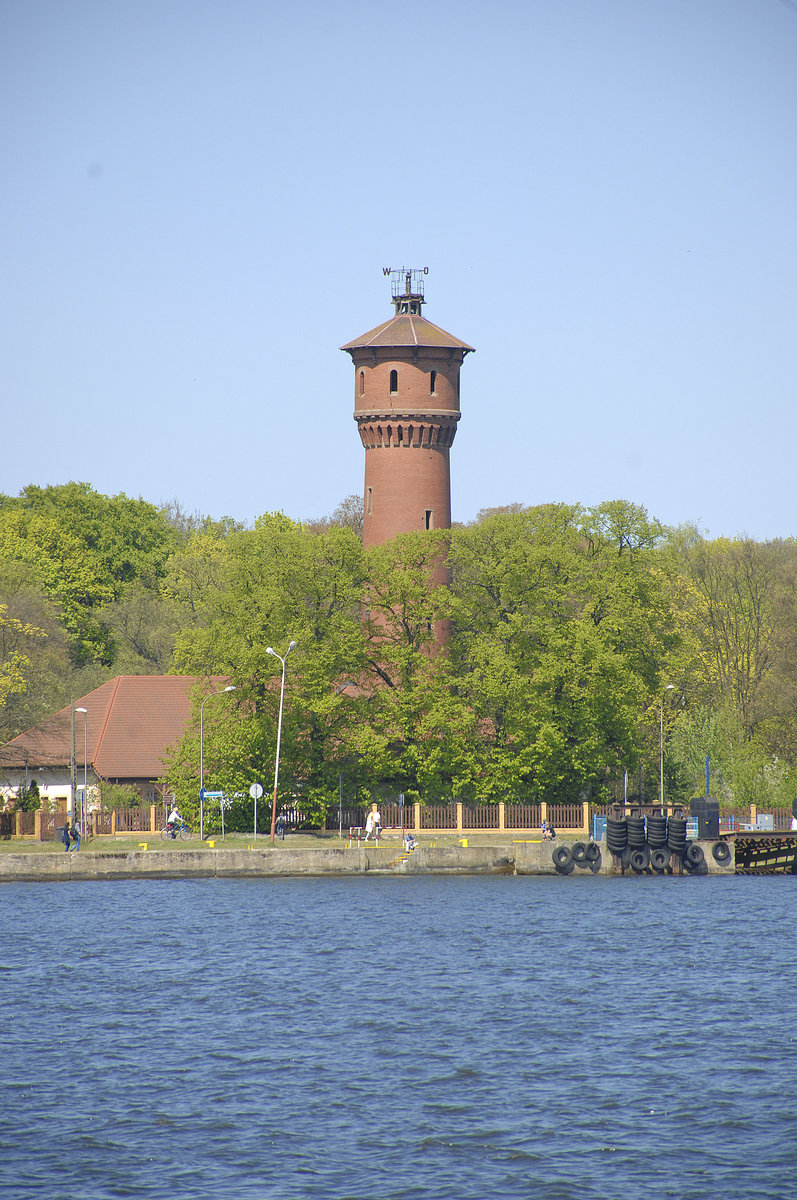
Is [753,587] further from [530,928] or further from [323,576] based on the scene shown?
[530,928]

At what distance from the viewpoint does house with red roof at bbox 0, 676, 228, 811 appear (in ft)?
213

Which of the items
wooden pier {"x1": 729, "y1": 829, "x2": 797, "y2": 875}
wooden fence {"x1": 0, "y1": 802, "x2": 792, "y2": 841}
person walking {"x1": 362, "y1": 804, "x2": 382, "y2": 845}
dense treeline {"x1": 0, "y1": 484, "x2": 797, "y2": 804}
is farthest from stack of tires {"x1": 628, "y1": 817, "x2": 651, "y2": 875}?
person walking {"x1": 362, "y1": 804, "x2": 382, "y2": 845}

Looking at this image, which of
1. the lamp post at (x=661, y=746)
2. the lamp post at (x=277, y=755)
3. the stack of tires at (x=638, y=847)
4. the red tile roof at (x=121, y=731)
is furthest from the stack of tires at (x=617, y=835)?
the red tile roof at (x=121, y=731)

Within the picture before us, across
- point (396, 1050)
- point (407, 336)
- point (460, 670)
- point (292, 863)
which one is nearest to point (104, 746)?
point (460, 670)

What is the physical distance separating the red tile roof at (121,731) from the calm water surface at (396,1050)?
65.5 feet

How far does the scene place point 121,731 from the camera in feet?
220

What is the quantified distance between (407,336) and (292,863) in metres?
27.8

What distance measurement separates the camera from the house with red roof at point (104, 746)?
213 ft

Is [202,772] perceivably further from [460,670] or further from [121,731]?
[460,670]

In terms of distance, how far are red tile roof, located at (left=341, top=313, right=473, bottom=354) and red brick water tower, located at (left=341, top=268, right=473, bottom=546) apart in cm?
4

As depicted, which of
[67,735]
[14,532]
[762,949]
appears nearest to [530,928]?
[762,949]

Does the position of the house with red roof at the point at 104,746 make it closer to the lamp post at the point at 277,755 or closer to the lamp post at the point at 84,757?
the lamp post at the point at 84,757

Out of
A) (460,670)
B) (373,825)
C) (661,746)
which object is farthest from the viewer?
(661,746)

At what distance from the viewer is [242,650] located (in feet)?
191
